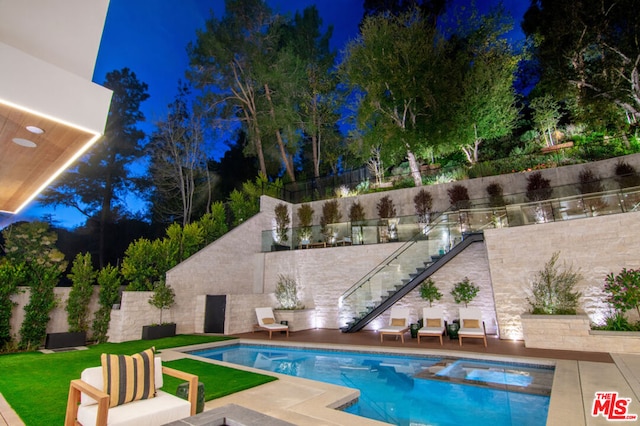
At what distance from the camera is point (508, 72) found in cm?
1823

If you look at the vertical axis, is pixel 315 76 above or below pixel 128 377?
above

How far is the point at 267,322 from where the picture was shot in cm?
1146

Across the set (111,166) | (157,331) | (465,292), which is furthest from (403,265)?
(111,166)

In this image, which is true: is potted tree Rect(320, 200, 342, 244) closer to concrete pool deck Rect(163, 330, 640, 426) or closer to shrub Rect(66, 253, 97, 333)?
concrete pool deck Rect(163, 330, 640, 426)

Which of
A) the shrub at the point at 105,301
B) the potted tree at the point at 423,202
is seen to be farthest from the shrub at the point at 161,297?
the potted tree at the point at 423,202

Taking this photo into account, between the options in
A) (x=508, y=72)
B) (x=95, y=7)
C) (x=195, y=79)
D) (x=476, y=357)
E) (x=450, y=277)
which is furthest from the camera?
(x=195, y=79)

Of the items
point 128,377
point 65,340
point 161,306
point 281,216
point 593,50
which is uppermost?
point 593,50

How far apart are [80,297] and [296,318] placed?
6.83m

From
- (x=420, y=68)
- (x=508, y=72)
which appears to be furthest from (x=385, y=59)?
(x=508, y=72)

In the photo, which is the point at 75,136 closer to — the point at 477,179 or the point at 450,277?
the point at 450,277

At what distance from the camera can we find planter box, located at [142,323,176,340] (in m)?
10.1

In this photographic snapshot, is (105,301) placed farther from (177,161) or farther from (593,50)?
(593,50)

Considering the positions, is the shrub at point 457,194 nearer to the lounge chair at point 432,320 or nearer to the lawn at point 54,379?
the lounge chair at point 432,320

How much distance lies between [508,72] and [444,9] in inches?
242
